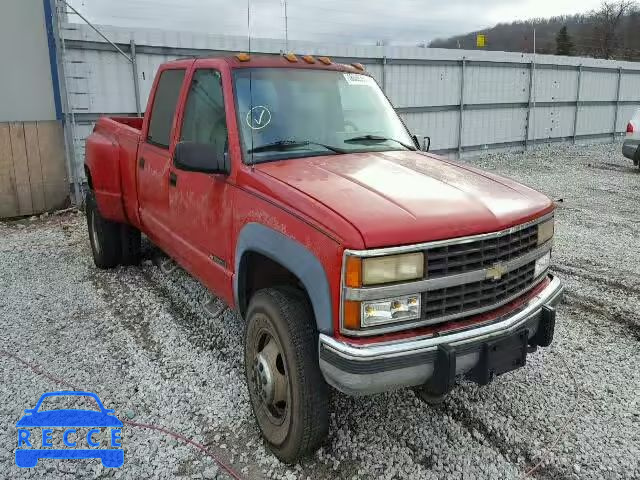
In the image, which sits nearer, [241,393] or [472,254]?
[472,254]

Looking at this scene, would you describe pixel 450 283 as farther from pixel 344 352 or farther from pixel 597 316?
pixel 597 316

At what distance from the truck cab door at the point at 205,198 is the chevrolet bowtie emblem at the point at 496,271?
59.8 inches

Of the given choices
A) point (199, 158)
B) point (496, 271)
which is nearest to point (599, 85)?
point (496, 271)

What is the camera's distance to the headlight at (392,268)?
2.31 metres

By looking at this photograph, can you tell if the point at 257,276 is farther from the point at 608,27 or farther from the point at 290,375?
the point at 608,27

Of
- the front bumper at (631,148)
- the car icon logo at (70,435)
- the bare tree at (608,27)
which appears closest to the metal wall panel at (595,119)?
the front bumper at (631,148)

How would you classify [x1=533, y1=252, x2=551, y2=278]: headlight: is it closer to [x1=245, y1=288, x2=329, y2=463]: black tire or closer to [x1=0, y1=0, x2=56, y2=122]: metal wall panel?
[x1=245, y1=288, x2=329, y2=463]: black tire

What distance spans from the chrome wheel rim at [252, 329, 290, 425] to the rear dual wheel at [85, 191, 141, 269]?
10.9ft

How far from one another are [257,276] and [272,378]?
678mm

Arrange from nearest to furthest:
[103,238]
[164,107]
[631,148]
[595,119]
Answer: [164,107] → [103,238] → [631,148] → [595,119]

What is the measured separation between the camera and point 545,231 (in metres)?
3.05

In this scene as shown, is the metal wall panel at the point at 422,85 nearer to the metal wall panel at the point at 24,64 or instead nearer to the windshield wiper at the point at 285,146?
the metal wall panel at the point at 24,64

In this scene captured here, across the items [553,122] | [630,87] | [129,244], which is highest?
[630,87]

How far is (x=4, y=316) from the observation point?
4680mm
